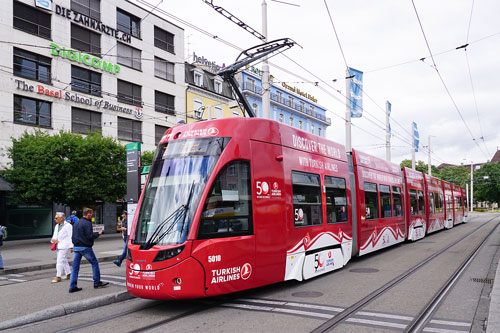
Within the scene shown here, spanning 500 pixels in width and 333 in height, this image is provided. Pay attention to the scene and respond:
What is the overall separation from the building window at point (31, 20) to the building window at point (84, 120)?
16.6 feet

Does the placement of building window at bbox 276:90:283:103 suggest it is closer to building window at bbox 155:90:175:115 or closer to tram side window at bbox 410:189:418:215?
building window at bbox 155:90:175:115

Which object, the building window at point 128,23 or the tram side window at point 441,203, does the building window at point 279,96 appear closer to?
the building window at point 128,23

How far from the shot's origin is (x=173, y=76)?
34594 mm

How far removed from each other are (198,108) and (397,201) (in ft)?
78.5

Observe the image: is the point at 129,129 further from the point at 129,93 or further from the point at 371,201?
the point at 371,201

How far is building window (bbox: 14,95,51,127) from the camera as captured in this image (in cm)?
2377

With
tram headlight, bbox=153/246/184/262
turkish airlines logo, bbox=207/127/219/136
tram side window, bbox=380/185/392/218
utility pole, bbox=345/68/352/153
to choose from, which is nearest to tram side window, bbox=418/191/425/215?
utility pole, bbox=345/68/352/153

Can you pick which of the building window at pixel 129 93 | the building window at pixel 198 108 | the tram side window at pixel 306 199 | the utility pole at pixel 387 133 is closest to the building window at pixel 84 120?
the building window at pixel 129 93

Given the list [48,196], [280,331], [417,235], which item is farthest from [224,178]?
[48,196]

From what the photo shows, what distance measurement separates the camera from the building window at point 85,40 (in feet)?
88.8

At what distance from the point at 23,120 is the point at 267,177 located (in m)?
21.7

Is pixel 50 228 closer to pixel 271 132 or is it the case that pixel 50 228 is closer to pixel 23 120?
pixel 23 120

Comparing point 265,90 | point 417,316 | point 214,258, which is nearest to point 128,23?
point 265,90

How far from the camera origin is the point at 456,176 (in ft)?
282
